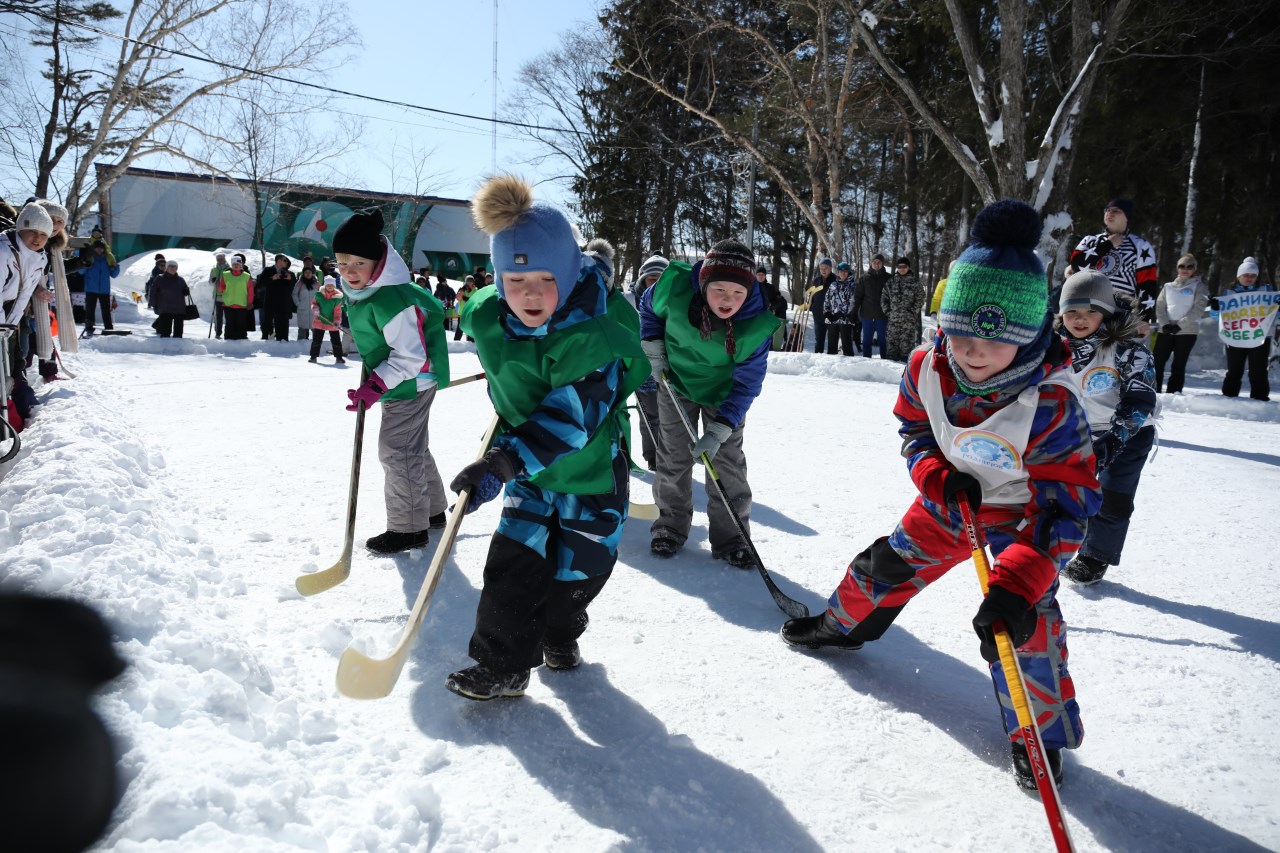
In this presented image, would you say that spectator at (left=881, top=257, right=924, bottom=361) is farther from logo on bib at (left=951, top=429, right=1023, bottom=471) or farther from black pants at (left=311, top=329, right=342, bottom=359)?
logo on bib at (left=951, top=429, right=1023, bottom=471)

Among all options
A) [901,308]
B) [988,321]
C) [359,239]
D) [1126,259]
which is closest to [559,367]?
[988,321]

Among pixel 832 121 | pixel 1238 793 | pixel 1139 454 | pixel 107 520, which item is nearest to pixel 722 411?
pixel 1139 454

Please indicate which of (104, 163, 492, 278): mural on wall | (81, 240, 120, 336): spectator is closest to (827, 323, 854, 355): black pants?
(81, 240, 120, 336): spectator

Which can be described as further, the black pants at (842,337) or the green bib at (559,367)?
the black pants at (842,337)

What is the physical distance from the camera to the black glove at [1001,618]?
1860 mm

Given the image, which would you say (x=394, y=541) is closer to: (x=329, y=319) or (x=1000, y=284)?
(x=1000, y=284)

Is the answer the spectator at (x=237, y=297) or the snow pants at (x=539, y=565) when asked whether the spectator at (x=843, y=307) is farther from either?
the snow pants at (x=539, y=565)

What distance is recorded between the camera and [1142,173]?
16.7 metres

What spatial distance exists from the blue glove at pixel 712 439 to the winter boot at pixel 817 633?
93 cm

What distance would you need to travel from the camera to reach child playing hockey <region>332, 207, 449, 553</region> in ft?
12.0

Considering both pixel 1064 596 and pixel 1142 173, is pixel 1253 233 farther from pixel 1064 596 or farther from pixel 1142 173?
pixel 1064 596

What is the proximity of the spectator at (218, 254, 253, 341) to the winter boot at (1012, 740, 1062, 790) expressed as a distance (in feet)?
49.5

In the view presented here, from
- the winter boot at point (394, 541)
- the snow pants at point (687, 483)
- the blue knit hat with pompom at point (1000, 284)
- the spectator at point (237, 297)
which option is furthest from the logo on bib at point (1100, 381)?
the spectator at point (237, 297)

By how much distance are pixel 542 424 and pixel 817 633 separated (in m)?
1.34
